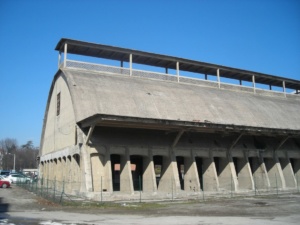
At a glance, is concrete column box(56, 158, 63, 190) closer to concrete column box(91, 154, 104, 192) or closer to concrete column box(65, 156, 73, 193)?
concrete column box(65, 156, 73, 193)

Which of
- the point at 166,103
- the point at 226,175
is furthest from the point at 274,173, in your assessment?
the point at 166,103

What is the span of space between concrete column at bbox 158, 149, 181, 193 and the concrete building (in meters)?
0.09

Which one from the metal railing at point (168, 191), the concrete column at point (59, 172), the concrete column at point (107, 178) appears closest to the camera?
the metal railing at point (168, 191)

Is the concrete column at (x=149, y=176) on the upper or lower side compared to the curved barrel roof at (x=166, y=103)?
lower

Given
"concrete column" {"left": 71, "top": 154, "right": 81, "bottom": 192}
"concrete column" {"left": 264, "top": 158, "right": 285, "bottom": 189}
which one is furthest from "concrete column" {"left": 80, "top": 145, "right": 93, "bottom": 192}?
"concrete column" {"left": 264, "top": 158, "right": 285, "bottom": 189}

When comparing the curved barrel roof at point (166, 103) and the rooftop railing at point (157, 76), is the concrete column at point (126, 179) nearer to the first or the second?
the curved barrel roof at point (166, 103)

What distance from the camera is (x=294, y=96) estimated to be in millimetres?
51969

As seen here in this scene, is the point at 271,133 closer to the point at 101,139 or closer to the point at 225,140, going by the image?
the point at 225,140

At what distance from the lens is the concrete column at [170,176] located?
2850 centimetres

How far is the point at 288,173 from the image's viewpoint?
3794cm

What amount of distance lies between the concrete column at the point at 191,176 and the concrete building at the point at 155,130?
0.09 meters

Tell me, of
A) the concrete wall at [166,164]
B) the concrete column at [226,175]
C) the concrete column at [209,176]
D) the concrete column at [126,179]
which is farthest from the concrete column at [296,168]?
the concrete column at [126,179]

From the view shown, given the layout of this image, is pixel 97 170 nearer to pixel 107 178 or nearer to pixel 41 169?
pixel 107 178

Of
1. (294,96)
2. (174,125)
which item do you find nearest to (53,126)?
(174,125)
